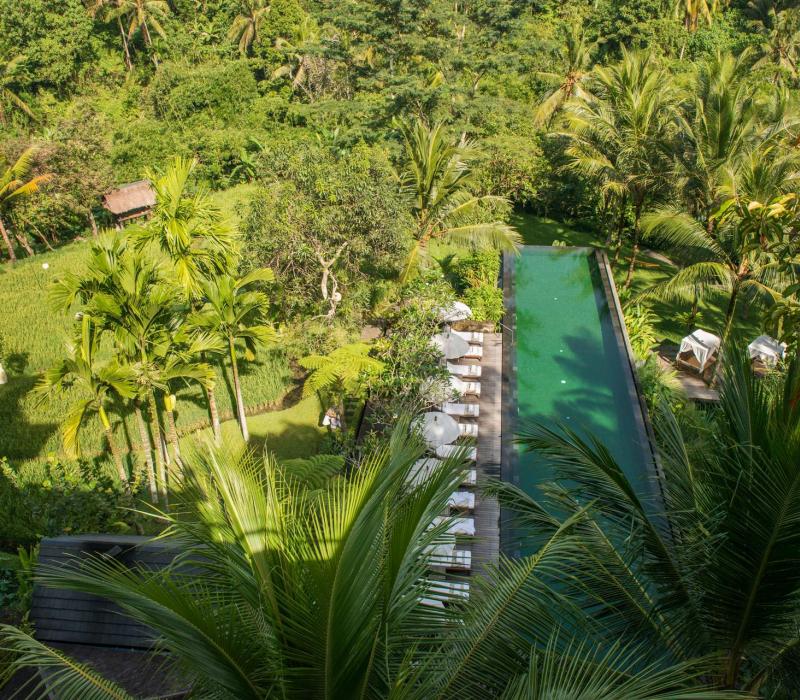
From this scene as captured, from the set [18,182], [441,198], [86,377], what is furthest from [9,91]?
[86,377]

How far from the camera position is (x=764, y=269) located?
11.3m

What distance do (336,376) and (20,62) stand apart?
2562 centimetres

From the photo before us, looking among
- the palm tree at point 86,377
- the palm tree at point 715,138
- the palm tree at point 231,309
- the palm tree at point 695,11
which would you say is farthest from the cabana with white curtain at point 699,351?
the palm tree at point 695,11

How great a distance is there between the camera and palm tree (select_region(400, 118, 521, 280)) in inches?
568

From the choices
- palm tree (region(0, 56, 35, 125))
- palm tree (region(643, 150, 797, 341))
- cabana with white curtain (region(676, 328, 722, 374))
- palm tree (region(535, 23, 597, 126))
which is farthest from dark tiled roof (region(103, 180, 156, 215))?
cabana with white curtain (region(676, 328, 722, 374))

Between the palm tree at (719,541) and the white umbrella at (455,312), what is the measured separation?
8671 mm

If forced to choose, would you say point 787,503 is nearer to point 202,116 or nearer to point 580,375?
point 580,375

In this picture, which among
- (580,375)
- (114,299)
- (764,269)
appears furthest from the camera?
(580,375)

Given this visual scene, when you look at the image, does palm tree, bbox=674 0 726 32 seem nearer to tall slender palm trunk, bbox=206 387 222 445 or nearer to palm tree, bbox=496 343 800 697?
tall slender palm trunk, bbox=206 387 222 445

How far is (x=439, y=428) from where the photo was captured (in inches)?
418

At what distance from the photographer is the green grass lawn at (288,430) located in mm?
11955

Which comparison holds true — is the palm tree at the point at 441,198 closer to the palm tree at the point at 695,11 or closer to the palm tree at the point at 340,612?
the palm tree at the point at 340,612

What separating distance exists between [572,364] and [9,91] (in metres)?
25.2

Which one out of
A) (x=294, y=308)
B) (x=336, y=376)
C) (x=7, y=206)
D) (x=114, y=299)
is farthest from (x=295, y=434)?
(x=7, y=206)
